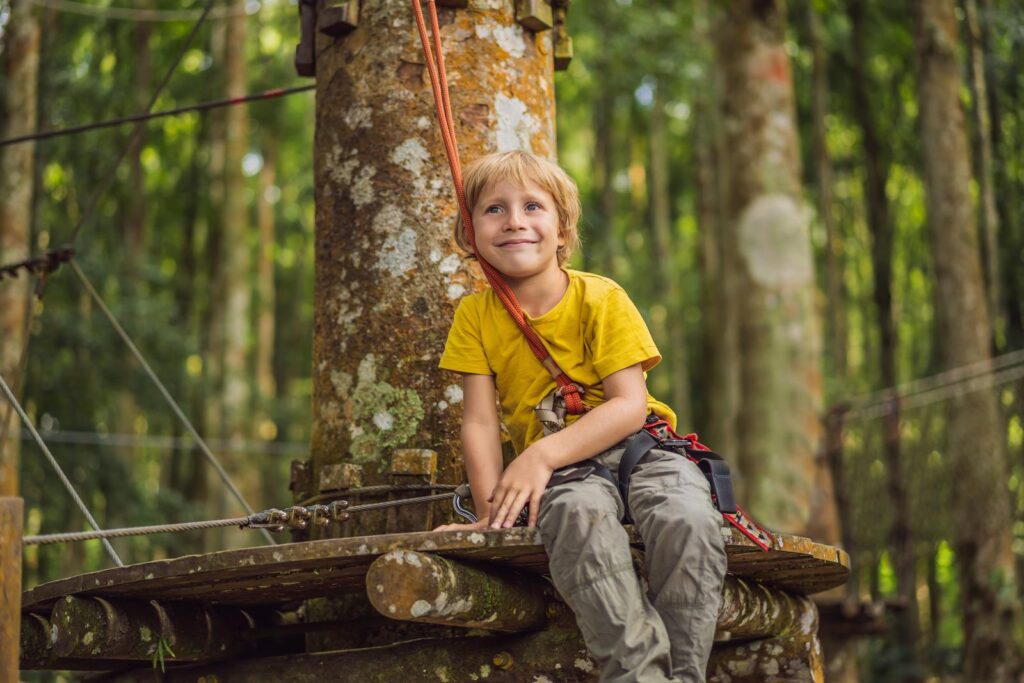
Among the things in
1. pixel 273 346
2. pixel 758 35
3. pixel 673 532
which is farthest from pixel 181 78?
pixel 673 532

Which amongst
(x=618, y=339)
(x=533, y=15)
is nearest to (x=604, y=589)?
(x=618, y=339)

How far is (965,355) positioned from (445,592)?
7.26 meters

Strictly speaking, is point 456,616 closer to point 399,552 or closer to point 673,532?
point 399,552

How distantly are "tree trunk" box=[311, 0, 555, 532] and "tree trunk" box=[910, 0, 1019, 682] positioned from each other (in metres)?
5.75

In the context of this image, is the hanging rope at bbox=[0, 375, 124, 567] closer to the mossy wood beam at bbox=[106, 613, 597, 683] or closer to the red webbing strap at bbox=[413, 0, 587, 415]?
the mossy wood beam at bbox=[106, 613, 597, 683]

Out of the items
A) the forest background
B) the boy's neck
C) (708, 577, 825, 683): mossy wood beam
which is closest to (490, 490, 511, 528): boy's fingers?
the boy's neck

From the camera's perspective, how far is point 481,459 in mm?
2871

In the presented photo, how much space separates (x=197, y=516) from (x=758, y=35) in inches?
346

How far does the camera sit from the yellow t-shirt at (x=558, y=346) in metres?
2.85

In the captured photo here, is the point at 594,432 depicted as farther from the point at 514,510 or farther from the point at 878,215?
the point at 878,215

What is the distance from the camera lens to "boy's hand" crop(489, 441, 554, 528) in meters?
2.63

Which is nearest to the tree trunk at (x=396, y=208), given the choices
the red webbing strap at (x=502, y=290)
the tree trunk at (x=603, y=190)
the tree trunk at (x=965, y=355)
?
the red webbing strap at (x=502, y=290)

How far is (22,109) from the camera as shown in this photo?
8789 millimetres

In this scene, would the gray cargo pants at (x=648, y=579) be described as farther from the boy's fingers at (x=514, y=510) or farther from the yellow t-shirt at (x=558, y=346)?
the yellow t-shirt at (x=558, y=346)
